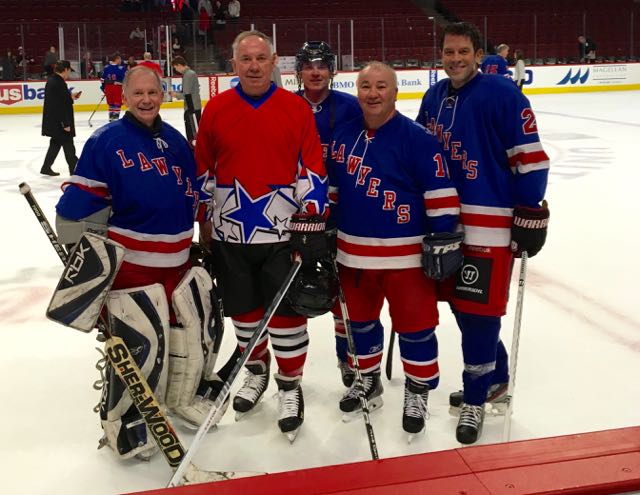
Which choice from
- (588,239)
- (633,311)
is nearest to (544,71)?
(588,239)

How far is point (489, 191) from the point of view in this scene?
2260 mm

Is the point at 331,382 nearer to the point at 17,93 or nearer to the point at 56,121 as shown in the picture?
the point at 56,121

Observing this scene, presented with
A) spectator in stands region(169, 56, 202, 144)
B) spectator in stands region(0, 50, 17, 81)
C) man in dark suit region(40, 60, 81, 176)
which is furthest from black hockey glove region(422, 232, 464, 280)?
spectator in stands region(0, 50, 17, 81)

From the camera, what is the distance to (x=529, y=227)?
7.18 feet

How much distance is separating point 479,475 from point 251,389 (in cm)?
129

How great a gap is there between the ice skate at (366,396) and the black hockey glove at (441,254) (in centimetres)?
53

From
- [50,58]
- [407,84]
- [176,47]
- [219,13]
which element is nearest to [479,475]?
[50,58]

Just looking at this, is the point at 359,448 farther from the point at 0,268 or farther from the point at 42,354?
the point at 0,268

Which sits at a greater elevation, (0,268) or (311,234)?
(311,234)

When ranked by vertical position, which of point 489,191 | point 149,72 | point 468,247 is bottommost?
point 468,247

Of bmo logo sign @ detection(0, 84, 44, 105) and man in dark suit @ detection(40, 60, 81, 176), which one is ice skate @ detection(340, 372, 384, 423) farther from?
bmo logo sign @ detection(0, 84, 44, 105)

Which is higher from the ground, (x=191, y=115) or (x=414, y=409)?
(x=191, y=115)

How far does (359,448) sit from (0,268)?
284 centimetres

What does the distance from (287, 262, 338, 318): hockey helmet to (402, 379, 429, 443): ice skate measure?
382 millimetres
